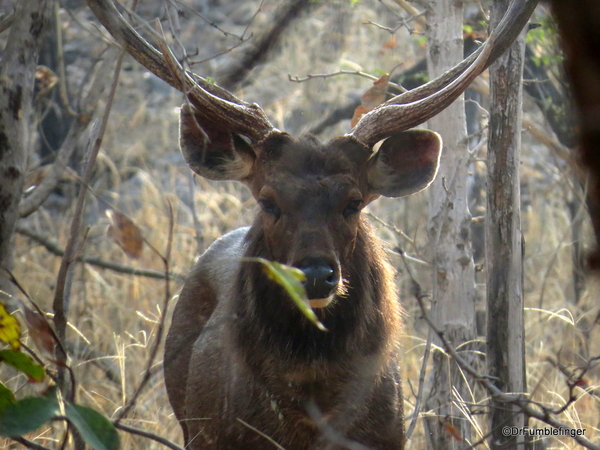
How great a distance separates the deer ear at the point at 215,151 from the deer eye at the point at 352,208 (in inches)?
26.2

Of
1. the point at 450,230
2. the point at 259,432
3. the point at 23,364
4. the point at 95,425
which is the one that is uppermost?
the point at 450,230

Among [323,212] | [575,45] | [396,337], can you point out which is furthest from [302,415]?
[575,45]

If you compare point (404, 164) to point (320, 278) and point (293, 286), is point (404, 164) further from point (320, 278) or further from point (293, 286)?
point (293, 286)

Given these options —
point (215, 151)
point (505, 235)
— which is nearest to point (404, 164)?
point (505, 235)

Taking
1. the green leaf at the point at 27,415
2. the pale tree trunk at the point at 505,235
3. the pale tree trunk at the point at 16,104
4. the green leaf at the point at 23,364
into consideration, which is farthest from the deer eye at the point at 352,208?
the green leaf at the point at 27,415

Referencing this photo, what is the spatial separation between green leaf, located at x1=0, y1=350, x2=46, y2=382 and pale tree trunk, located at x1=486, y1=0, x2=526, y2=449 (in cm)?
247

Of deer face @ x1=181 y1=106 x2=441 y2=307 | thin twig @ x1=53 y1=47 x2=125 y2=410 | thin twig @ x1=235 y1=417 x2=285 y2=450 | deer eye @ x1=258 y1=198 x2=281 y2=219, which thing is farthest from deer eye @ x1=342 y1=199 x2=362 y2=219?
thin twig @ x1=53 y1=47 x2=125 y2=410

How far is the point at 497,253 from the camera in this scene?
156 inches

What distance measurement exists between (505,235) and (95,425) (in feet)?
8.19

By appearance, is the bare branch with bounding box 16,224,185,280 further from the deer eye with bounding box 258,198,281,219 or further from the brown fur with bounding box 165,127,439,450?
the deer eye with bounding box 258,198,281,219

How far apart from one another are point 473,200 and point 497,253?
9.70ft

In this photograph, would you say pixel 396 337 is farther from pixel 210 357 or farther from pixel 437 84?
pixel 437 84

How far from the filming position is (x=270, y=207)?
382 cm

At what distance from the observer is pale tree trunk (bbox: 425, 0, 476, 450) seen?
468cm
